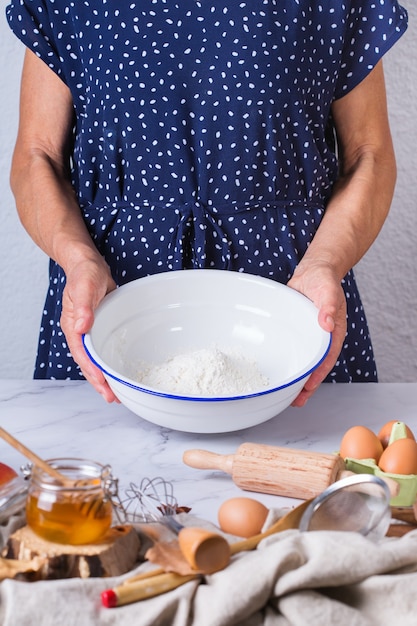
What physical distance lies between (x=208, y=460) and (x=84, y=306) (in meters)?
0.25

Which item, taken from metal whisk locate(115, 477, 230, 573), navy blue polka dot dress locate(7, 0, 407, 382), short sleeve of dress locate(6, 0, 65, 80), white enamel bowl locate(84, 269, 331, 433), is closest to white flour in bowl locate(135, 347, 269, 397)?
white enamel bowl locate(84, 269, 331, 433)

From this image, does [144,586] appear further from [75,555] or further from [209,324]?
[209,324]

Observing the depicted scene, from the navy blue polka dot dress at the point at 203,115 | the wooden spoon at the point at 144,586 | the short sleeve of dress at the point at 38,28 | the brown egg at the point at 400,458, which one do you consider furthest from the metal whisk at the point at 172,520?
the short sleeve of dress at the point at 38,28

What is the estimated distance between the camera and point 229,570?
2.35 ft

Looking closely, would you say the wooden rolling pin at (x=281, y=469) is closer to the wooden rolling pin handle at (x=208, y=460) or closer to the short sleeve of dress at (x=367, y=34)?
the wooden rolling pin handle at (x=208, y=460)

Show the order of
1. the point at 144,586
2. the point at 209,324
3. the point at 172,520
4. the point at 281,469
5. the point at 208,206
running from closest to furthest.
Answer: the point at 144,586 < the point at 172,520 < the point at 281,469 < the point at 209,324 < the point at 208,206

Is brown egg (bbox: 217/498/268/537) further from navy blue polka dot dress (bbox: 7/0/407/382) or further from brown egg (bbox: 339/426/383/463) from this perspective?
navy blue polka dot dress (bbox: 7/0/407/382)

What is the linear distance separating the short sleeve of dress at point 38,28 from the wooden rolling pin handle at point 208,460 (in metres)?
0.68

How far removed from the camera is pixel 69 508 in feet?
2.40

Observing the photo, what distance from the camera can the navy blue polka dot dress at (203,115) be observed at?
127cm

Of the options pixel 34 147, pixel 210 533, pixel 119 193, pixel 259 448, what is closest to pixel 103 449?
pixel 259 448

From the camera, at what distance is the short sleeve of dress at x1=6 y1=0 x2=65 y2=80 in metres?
1.33

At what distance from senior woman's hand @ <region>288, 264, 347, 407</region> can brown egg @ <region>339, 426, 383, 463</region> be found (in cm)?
13

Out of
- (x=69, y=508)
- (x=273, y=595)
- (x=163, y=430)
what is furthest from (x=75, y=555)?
(x=163, y=430)
